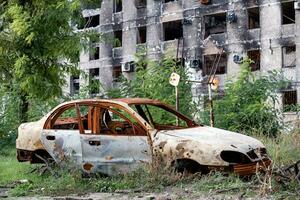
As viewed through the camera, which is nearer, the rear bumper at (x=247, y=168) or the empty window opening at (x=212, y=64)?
the rear bumper at (x=247, y=168)

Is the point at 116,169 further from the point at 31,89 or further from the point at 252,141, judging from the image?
the point at 31,89

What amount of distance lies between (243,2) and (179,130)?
22299mm

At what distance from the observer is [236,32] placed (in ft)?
97.7

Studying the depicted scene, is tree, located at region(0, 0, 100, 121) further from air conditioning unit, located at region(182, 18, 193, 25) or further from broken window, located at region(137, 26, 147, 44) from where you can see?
broken window, located at region(137, 26, 147, 44)

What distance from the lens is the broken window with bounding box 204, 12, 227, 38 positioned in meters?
31.2

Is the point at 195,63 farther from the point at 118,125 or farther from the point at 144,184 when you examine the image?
the point at 144,184

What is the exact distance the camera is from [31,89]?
1362cm

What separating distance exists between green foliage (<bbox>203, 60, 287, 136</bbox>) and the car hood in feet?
15.7

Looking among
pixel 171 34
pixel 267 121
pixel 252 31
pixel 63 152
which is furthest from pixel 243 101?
pixel 171 34

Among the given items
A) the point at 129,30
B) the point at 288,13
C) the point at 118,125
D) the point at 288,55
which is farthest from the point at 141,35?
the point at 118,125

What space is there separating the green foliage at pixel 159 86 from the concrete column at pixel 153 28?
16.5 meters

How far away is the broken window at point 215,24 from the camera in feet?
103

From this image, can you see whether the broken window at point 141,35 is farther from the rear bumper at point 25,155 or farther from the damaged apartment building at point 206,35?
the rear bumper at point 25,155

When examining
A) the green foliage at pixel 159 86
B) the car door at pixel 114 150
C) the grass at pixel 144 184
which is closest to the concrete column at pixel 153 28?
the green foliage at pixel 159 86
